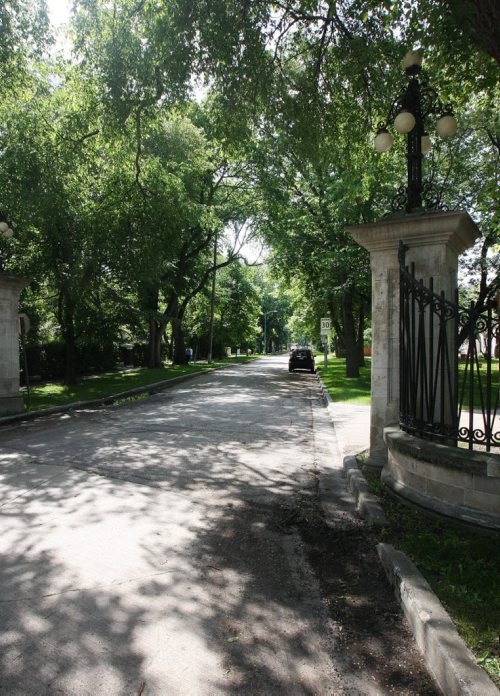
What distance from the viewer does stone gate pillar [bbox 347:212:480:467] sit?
18.0 ft

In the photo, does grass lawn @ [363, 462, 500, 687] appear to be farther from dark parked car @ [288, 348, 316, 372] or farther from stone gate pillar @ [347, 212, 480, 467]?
dark parked car @ [288, 348, 316, 372]

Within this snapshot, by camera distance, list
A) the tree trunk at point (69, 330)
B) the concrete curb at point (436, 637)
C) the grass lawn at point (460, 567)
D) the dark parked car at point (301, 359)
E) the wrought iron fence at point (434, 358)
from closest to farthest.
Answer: the concrete curb at point (436, 637) < the grass lawn at point (460, 567) < the wrought iron fence at point (434, 358) < the tree trunk at point (69, 330) < the dark parked car at point (301, 359)

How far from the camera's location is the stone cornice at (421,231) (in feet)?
17.6

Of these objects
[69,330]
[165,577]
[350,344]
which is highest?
[69,330]

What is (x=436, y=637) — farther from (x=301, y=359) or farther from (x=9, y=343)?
(x=301, y=359)

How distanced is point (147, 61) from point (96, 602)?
8.27 m

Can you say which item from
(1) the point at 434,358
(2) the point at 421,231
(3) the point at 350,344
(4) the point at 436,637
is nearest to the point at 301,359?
(3) the point at 350,344

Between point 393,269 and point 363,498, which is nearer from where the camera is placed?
point 363,498

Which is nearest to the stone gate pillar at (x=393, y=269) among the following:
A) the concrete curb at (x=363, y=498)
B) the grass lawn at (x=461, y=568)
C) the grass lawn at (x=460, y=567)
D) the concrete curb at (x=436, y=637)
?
the concrete curb at (x=363, y=498)

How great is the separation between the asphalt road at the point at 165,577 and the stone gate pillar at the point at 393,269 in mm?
1316

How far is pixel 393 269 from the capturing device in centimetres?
598

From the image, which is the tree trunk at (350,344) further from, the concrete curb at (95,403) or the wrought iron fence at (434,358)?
the wrought iron fence at (434,358)

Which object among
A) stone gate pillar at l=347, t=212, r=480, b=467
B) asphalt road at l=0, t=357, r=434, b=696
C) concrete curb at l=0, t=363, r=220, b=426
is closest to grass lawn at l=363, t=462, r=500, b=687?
asphalt road at l=0, t=357, r=434, b=696

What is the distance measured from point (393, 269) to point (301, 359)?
24323 mm
